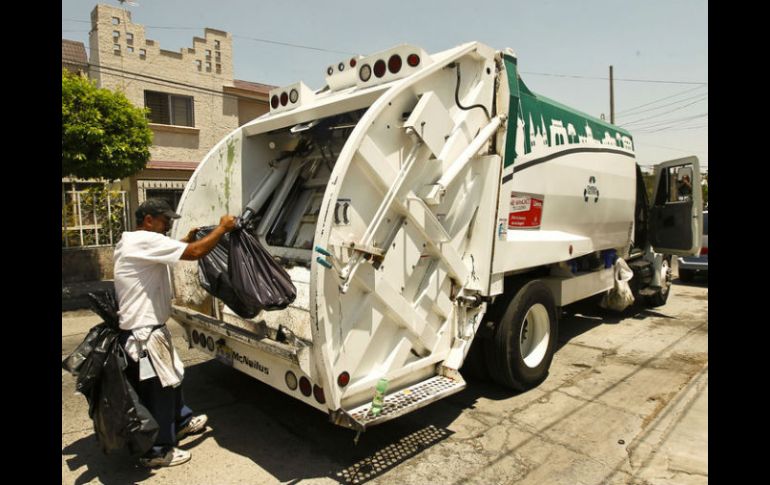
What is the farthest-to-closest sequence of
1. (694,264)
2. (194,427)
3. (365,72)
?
(694,264), (194,427), (365,72)

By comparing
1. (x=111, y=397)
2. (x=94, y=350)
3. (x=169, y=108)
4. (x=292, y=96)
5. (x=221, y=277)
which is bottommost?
(x=111, y=397)

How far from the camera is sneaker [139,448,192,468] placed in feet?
10.5

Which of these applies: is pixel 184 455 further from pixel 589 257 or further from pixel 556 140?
pixel 589 257

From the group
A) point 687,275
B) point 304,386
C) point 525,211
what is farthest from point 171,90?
point 687,275

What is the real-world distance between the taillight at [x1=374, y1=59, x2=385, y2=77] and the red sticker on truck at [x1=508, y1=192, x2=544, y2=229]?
1.54 m

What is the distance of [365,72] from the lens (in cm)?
355

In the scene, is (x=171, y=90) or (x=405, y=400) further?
(x=171, y=90)

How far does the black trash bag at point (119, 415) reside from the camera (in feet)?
9.78

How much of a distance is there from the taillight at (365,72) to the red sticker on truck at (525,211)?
1.57m

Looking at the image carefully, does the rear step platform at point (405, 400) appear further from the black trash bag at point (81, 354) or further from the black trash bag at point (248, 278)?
the black trash bag at point (81, 354)

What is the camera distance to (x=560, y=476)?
3.16 metres

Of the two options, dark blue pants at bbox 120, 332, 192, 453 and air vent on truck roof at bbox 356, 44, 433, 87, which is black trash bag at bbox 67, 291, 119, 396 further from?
air vent on truck roof at bbox 356, 44, 433, 87

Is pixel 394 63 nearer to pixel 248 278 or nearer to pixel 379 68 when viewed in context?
pixel 379 68

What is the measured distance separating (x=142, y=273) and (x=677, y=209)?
7.52 m
